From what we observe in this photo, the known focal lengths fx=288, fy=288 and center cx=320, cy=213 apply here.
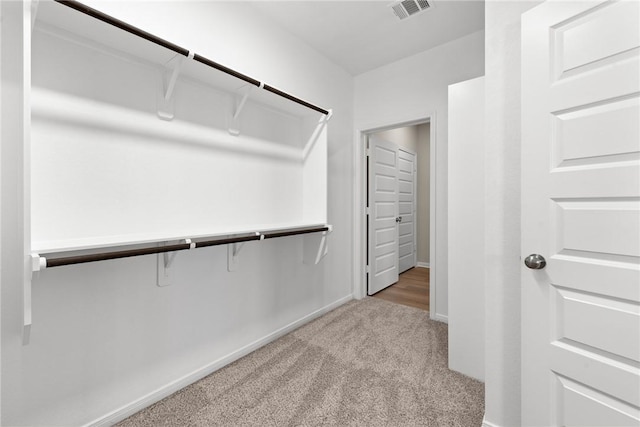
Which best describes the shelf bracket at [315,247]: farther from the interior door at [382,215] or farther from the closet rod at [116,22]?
the closet rod at [116,22]

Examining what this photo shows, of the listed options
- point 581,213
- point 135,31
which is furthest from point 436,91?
point 135,31

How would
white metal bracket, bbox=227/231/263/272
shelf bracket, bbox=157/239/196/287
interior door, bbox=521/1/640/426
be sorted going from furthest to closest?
white metal bracket, bbox=227/231/263/272, shelf bracket, bbox=157/239/196/287, interior door, bbox=521/1/640/426

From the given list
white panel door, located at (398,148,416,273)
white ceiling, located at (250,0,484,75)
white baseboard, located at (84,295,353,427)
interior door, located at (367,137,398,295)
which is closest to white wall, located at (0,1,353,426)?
white baseboard, located at (84,295,353,427)

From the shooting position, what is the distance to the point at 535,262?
45.8 inches

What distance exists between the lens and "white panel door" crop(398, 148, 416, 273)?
174 inches

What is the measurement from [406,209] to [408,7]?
299cm

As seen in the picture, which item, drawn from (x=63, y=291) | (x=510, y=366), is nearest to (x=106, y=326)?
(x=63, y=291)

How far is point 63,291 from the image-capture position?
4.34ft

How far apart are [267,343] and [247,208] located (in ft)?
3.56

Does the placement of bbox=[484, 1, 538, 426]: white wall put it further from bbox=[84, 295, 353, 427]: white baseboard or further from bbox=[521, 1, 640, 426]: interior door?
bbox=[84, 295, 353, 427]: white baseboard

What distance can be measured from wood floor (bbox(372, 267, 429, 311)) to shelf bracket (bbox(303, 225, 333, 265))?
1.31m

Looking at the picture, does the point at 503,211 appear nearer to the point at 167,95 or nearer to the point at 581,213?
the point at 581,213

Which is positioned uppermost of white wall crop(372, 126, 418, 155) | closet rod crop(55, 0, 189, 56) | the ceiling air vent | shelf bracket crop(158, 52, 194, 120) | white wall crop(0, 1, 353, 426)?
the ceiling air vent

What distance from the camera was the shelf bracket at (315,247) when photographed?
96.3 inches
